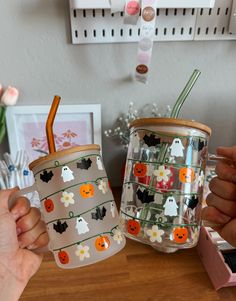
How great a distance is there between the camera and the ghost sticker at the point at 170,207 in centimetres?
46

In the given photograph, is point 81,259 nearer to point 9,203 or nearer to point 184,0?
point 9,203

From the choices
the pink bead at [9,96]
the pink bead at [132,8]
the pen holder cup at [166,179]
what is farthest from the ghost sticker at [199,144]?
the pink bead at [9,96]

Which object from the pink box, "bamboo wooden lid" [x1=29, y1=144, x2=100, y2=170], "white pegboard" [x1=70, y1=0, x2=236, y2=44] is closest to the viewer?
"bamboo wooden lid" [x1=29, y1=144, x2=100, y2=170]

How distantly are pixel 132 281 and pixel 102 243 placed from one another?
0.23m

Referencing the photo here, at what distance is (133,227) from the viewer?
488mm

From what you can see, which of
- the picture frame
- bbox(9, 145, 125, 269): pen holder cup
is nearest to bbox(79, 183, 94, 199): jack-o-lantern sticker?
bbox(9, 145, 125, 269): pen holder cup

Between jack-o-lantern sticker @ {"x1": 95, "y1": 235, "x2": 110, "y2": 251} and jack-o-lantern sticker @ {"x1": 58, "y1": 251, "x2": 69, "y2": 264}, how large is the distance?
0.05m

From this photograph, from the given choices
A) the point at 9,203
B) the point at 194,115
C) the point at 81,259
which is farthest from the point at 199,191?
the point at 194,115

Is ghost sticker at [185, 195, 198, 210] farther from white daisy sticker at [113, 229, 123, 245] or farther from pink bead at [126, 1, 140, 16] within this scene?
pink bead at [126, 1, 140, 16]

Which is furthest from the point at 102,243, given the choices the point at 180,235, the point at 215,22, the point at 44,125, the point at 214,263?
the point at 215,22

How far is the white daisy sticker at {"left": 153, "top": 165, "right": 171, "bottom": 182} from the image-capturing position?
456mm

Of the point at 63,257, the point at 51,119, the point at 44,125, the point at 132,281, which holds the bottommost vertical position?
the point at 132,281

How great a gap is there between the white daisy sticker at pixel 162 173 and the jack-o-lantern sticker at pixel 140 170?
0.8 inches

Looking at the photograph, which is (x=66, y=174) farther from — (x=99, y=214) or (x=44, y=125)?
(x=44, y=125)
